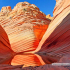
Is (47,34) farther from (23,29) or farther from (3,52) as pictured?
(3,52)

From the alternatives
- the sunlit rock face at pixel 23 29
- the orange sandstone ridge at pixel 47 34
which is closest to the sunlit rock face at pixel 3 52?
the orange sandstone ridge at pixel 47 34

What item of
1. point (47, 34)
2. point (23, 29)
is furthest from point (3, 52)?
point (23, 29)

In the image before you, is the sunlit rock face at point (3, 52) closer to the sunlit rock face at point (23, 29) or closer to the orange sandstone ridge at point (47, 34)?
the orange sandstone ridge at point (47, 34)

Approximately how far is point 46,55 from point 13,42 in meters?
2.54

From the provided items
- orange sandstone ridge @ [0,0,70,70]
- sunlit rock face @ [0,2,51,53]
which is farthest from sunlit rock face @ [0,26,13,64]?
sunlit rock face @ [0,2,51,53]

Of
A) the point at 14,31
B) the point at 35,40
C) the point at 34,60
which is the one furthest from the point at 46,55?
the point at 14,31

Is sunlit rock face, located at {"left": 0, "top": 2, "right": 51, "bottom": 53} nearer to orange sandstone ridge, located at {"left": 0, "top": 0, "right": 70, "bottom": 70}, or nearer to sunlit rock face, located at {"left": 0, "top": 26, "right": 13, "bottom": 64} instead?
orange sandstone ridge, located at {"left": 0, "top": 0, "right": 70, "bottom": 70}

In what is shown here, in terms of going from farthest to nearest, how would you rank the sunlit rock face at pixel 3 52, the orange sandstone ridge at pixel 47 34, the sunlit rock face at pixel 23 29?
the sunlit rock face at pixel 23 29 < the orange sandstone ridge at pixel 47 34 < the sunlit rock face at pixel 3 52

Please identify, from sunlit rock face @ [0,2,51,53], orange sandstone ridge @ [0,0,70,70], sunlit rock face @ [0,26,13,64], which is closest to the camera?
sunlit rock face @ [0,26,13,64]

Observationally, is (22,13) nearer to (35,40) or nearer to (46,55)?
(35,40)

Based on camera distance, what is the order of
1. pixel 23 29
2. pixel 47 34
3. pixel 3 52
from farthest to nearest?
pixel 23 29 → pixel 47 34 → pixel 3 52

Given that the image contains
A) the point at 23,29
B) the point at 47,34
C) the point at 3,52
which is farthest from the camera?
the point at 23,29

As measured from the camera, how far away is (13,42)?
15.7 feet

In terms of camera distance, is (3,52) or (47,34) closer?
(3,52)
